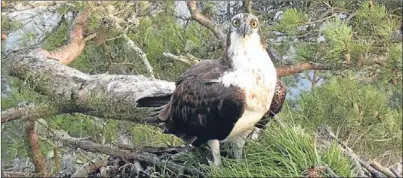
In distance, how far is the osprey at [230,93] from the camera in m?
2.34

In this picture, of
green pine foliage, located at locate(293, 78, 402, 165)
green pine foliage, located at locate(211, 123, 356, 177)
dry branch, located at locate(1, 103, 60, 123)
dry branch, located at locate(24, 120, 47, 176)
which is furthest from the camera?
dry branch, located at locate(24, 120, 47, 176)

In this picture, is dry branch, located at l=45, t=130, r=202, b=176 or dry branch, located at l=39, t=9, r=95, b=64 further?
dry branch, located at l=39, t=9, r=95, b=64

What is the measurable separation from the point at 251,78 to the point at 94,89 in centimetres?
121

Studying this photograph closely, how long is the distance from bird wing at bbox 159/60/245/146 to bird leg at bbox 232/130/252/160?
0.07 metres

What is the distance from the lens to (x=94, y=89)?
3371mm

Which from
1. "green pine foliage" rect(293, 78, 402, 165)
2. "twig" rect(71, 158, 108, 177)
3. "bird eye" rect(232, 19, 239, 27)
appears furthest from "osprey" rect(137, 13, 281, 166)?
"twig" rect(71, 158, 108, 177)

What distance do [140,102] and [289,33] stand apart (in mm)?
1060

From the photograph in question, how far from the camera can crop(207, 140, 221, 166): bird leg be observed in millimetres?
2450

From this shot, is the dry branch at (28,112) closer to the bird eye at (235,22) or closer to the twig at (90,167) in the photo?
the twig at (90,167)

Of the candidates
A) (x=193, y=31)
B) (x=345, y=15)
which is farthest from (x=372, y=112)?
(x=193, y=31)

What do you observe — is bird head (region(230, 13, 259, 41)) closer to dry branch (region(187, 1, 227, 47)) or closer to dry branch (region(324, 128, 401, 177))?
dry branch (region(324, 128, 401, 177))

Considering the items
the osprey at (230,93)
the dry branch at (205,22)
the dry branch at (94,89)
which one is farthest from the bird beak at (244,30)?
the dry branch at (205,22)

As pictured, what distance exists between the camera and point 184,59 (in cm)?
377

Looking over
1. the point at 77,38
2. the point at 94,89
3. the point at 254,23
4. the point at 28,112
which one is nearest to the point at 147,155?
the point at 254,23
